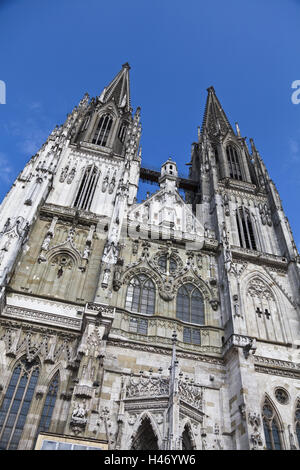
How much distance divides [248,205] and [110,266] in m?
14.1

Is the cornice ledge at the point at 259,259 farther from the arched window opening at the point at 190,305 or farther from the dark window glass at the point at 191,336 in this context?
the dark window glass at the point at 191,336

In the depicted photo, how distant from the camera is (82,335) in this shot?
15.3 meters

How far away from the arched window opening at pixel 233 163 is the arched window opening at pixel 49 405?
22.7 m

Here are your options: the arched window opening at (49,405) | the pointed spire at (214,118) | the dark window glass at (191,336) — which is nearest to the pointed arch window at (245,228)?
the dark window glass at (191,336)

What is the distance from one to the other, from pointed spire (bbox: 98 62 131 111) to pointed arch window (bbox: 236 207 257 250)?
18165 mm

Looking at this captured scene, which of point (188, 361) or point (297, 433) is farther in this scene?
point (188, 361)

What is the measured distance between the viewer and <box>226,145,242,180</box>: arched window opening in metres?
31.5

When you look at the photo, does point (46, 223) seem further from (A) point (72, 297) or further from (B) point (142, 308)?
(B) point (142, 308)

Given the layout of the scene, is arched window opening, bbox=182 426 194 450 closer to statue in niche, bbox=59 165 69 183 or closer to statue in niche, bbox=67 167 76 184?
statue in niche, bbox=67 167 76 184

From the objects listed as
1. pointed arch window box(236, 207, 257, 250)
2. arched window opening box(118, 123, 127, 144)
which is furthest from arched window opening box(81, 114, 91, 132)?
pointed arch window box(236, 207, 257, 250)

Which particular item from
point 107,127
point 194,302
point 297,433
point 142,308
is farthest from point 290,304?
point 107,127

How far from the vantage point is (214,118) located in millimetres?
40188

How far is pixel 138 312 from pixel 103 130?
19.8 meters

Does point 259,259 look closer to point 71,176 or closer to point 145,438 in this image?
point 145,438
